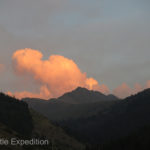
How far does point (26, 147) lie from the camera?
49.7 meters

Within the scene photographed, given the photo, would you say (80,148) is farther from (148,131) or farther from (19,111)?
(148,131)

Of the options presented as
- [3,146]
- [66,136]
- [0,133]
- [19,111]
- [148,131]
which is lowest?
[3,146]

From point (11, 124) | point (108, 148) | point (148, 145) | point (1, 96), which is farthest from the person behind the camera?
point (1, 96)

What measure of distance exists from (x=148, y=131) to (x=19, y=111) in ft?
332

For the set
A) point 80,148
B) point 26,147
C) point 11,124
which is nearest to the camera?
point 26,147

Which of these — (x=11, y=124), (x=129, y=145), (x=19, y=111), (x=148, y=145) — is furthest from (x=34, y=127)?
(x=148, y=145)

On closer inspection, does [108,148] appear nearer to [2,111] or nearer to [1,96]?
[2,111]

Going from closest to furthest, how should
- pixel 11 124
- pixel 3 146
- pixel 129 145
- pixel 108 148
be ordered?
pixel 3 146, pixel 129 145, pixel 108 148, pixel 11 124

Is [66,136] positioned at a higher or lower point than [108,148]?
higher

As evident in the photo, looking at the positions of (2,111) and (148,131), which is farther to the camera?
(2,111)

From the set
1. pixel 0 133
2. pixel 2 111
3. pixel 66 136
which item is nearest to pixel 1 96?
pixel 2 111

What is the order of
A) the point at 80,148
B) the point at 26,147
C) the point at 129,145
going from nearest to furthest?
1. the point at 26,147
2. the point at 129,145
3. the point at 80,148

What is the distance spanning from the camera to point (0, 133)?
5141cm

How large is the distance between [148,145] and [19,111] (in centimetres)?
11846
